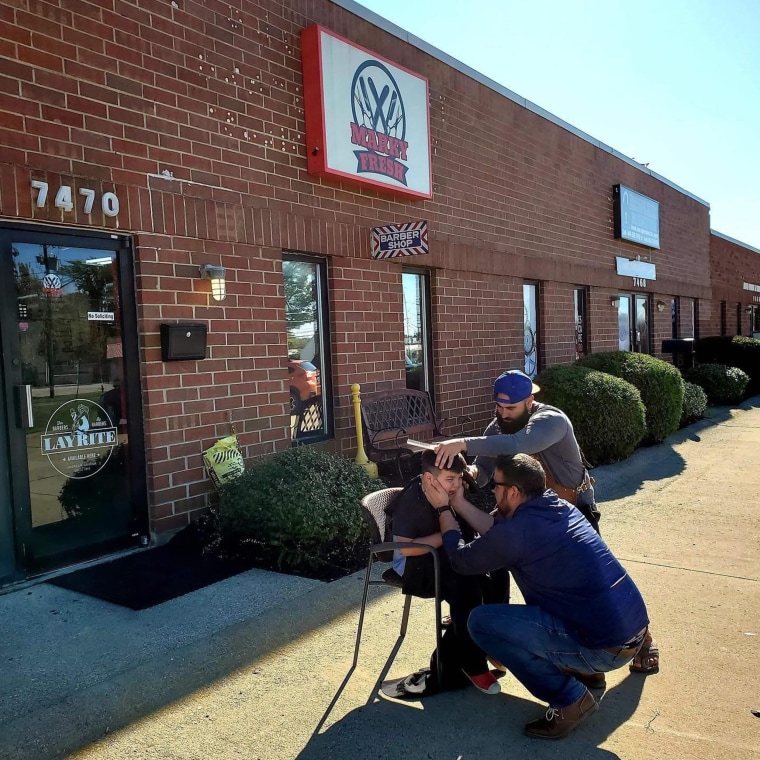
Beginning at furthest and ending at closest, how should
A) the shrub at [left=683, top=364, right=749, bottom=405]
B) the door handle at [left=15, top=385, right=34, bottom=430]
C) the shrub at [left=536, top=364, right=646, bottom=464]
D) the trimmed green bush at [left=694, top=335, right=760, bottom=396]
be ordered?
1. the trimmed green bush at [left=694, top=335, right=760, bottom=396]
2. the shrub at [left=683, top=364, right=749, bottom=405]
3. the shrub at [left=536, top=364, right=646, bottom=464]
4. the door handle at [left=15, top=385, right=34, bottom=430]

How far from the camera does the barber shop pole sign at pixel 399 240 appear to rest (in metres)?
7.40

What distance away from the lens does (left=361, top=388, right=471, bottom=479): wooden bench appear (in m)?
7.59

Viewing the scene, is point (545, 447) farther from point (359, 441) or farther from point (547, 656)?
point (359, 441)

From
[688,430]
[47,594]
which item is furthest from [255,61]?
[688,430]

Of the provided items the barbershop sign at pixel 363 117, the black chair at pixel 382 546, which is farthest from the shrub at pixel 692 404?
the black chair at pixel 382 546

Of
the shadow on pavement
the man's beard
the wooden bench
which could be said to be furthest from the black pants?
the wooden bench

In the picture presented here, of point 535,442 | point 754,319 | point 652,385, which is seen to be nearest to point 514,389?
point 535,442

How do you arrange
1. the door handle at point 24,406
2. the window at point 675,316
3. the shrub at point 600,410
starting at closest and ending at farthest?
the door handle at point 24,406
the shrub at point 600,410
the window at point 675,316

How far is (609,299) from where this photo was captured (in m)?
14.2

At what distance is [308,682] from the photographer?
11.3 feet

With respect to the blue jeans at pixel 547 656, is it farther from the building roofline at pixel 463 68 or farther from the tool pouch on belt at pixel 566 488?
the building roofline at pixel 463 68

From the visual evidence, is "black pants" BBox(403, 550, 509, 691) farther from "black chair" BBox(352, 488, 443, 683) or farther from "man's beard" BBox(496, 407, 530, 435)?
"man's beard" BBox(496, 407, 530, 435)

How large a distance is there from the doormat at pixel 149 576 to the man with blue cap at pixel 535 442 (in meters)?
2.22

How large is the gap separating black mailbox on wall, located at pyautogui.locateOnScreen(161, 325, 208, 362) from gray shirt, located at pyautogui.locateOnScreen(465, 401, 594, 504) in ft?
9.41
